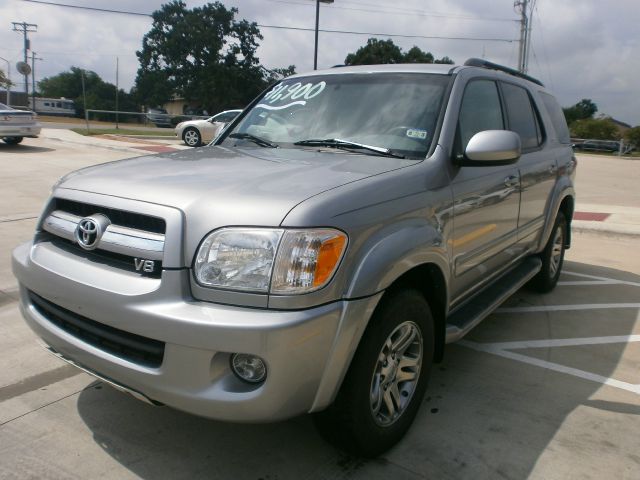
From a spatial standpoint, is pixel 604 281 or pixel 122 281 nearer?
pixel 122 281

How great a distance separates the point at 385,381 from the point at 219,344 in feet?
3.05

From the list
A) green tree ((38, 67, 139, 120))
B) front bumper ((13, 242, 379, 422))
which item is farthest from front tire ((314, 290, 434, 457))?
green tree ((38, 67, 139, 120))

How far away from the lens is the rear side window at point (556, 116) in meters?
5.06

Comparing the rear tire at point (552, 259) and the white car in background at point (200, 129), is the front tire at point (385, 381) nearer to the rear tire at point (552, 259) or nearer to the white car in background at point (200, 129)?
the rear tire at point (552, 259)

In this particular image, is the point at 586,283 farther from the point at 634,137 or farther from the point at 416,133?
the point at 634,137

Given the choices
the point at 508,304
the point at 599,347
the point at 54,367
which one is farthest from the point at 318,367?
Result: the point at 508,304

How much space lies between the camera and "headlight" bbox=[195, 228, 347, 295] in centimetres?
211

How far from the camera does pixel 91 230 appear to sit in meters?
2.43

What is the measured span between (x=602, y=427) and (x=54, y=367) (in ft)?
10.5

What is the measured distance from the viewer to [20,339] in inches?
152

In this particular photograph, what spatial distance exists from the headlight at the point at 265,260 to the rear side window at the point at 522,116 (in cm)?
254

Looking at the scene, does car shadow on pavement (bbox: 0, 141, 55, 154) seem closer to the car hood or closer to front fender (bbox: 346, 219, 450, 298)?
the car hood

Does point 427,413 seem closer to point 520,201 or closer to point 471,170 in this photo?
point 471,170

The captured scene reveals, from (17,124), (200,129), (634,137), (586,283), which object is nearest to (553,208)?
(586,283)
